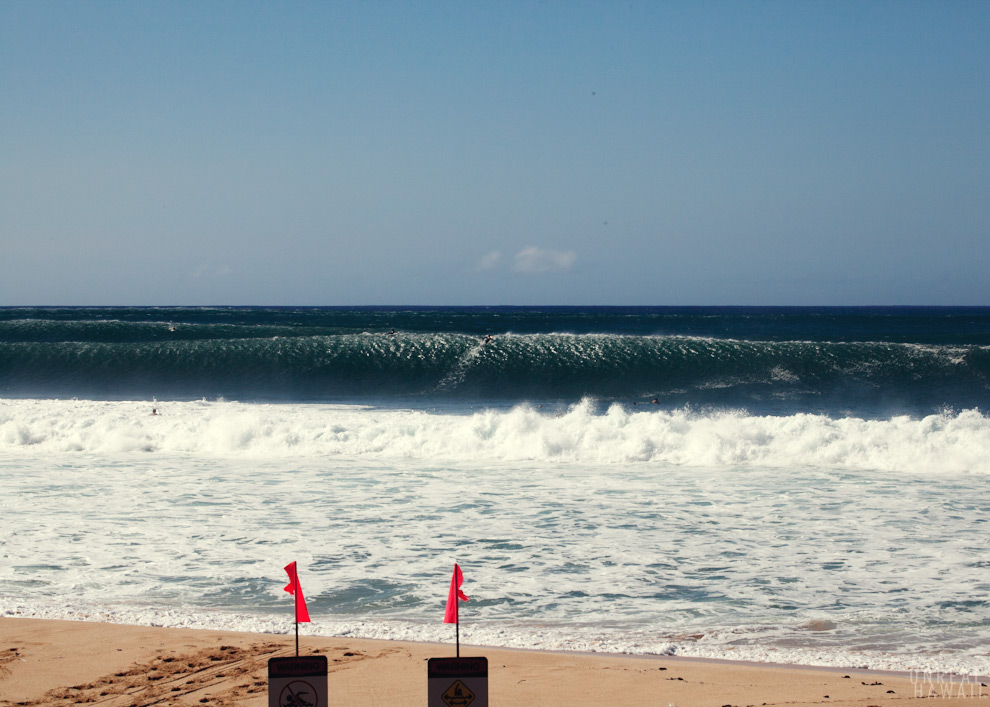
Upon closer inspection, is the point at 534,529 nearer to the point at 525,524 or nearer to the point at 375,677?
the point at 525,524

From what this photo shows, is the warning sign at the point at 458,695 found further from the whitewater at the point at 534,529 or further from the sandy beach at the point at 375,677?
the whitewater at the point at 534,529

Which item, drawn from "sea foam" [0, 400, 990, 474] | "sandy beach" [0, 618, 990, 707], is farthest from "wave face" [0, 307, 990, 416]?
"sandy beach" [0, 618, 990, 707]

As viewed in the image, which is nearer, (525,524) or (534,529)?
(534,529)

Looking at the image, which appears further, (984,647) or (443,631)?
(443,631)

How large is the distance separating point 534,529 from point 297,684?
23.8ft

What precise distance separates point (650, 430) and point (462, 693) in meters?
13.2

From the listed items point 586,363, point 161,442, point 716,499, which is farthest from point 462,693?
point 586,363

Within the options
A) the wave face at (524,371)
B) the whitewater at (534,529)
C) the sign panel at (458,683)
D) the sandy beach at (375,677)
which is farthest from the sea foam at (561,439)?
the sign panel at (458,683)

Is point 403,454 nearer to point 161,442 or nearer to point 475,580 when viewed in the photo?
point 161,442

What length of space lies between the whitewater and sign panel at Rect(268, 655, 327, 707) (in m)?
3.99

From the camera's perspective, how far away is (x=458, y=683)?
2.39 meters

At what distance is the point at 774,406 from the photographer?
2336cm

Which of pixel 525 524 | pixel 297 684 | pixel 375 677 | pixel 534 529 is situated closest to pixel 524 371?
pixel 525 524

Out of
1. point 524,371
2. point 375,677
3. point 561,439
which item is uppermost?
point 524,371
